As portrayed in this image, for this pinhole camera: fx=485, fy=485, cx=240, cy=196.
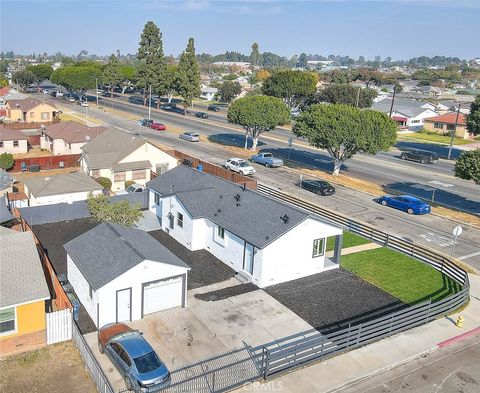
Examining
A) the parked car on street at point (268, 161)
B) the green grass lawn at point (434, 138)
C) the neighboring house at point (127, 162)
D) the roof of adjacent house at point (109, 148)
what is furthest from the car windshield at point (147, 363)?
the green grass lawn at point (434, 138)

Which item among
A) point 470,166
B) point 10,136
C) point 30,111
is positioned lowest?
point 10,136

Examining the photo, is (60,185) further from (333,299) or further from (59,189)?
(333,299)

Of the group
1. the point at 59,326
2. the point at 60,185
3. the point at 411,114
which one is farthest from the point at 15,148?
the point at 411,114

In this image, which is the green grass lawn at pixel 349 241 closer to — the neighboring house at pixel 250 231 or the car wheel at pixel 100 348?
the neighboring house at pixel 250 231

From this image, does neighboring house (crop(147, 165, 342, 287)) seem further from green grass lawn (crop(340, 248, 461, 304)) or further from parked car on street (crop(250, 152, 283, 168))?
parked car on street (crop(250, 152, 283, 168))

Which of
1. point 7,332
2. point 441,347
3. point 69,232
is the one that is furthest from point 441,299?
point 69,232
